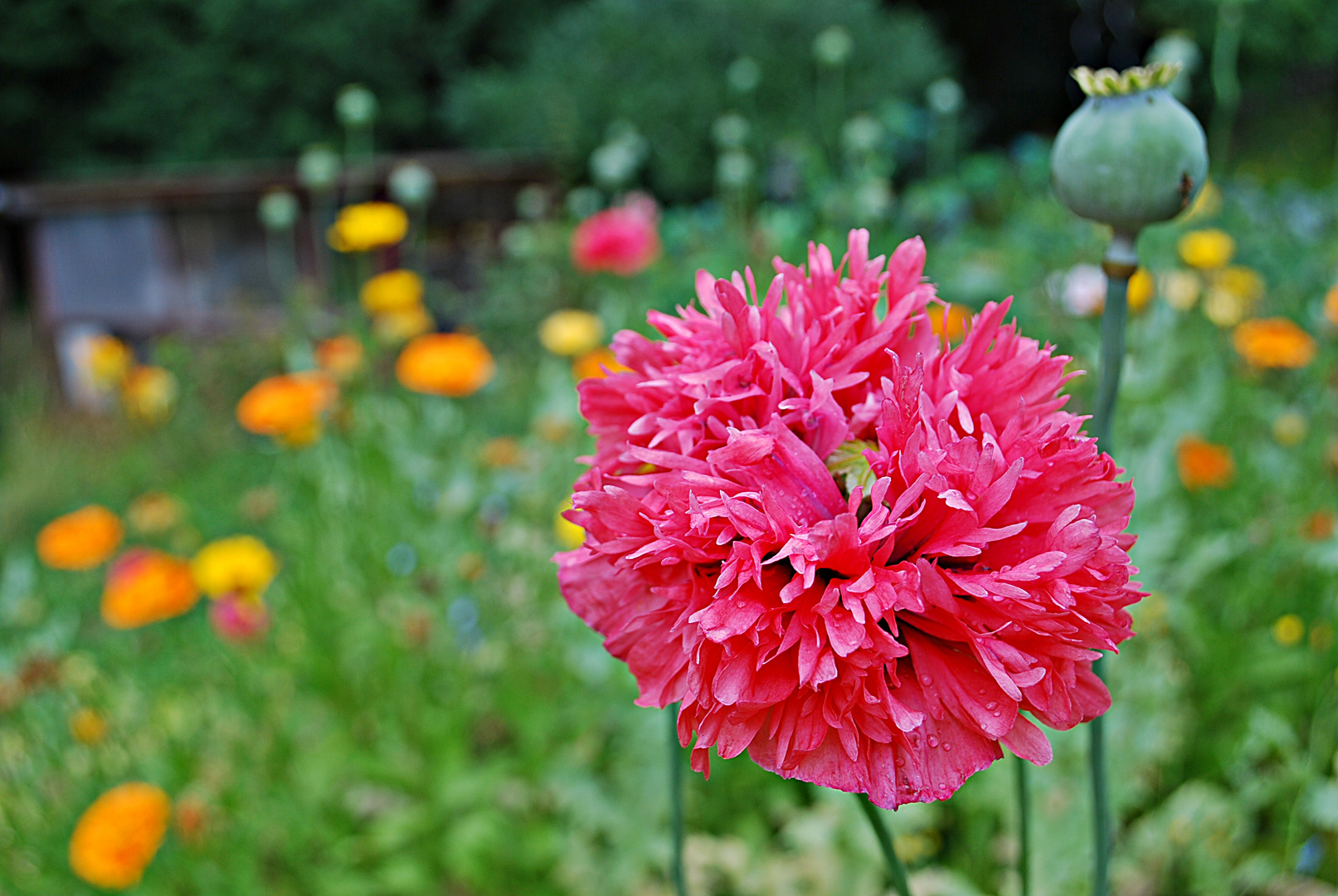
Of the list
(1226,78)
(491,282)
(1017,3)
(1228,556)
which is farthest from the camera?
(1017,3)

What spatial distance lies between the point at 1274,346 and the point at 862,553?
5.58 ft

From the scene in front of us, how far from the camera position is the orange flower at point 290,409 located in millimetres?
1782

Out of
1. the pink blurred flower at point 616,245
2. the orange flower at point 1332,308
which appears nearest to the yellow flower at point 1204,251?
the orange flower at point 1332,308

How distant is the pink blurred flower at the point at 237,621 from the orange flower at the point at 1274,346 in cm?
186

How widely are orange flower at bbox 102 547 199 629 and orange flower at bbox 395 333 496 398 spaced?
21.5 inches

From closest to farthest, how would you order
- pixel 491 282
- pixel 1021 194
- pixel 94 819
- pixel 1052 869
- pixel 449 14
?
pixel 1052 869, pixel 94 819, pixel 491 282, pixel 1021 194, pixel 449 14

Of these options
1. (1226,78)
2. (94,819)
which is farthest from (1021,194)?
(94,819)

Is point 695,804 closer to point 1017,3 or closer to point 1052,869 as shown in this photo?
point 1052,869

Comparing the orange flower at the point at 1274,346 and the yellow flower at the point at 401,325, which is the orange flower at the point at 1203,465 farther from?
the yellow flower at the point at 401,325

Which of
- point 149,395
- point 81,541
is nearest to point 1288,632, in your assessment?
point 81,541

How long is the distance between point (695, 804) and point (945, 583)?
1.10 meters

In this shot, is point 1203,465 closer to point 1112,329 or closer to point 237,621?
point 1112,329

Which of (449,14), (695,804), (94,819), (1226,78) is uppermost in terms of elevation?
(449,14)

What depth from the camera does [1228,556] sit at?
1551 mm
